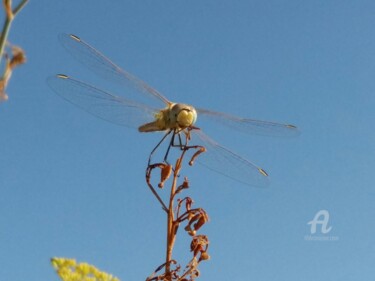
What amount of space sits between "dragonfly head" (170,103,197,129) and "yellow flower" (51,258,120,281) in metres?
1.61

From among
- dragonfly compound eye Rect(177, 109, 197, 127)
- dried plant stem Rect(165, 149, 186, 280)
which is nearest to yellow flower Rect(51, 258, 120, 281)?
dried plant stem Rect(165, 149, 186, 280)

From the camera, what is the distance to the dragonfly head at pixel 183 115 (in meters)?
5.02

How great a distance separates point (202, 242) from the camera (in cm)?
392

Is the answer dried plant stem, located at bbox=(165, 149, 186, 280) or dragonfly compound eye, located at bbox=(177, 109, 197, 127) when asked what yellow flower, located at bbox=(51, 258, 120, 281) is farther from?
dragonfly compound eye, located at bbox=(177, 109, 197, 127)

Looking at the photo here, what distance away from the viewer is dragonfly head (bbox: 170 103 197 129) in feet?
16.5

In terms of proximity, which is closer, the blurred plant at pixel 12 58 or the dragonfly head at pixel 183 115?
the blurred plant at pixel 12 58

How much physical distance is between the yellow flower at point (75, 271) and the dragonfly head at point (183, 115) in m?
1.61

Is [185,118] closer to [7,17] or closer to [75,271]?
[75,271]

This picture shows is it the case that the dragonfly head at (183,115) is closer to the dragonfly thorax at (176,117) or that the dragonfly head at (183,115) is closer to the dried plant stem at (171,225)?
the dragonfly thorax at (176,117)

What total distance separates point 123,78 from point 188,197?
240 centimetres

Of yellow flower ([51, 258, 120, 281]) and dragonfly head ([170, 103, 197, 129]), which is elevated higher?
dragonfly head ([170, 103, 197, 129])

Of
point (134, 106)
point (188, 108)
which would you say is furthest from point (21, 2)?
point (134, 106)

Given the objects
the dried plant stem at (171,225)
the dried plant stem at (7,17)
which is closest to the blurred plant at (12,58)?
the dried plant stem at (7,17)

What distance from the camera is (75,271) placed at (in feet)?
12.2
